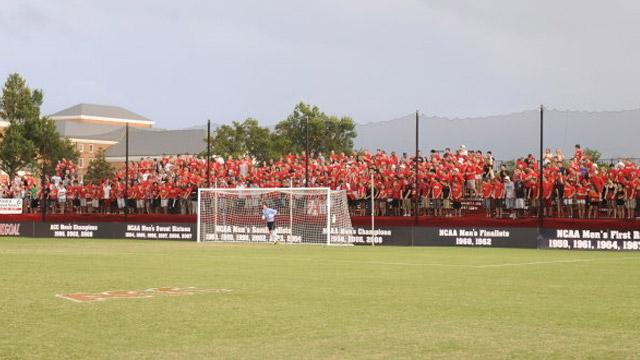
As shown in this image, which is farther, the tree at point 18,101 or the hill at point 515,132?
the tree at point 18,101

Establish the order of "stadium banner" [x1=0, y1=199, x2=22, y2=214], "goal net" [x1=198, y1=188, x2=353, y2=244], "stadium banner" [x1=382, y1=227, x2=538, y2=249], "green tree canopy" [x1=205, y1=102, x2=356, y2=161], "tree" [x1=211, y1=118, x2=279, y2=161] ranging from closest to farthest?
"stadium banner" [x1=382, y1=227, x2=538, y2=249], "goal net" [x1=198, y1=188, x2=353, y2=244], "stadium banner" [x1=0, y1=199, x2=22, y2=214], "green tree canopy" [x1=205, y1=102, x2=356, y2=161], "tree" [x1=211, y1=118, x2=279, y2=161]

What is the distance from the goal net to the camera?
37.7 m

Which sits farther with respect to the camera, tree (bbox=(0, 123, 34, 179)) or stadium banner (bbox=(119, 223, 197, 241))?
tree (bbox=(0, 123, 34, 179))

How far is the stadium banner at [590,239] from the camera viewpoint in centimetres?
3116

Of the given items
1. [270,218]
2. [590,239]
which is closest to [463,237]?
[590,239]

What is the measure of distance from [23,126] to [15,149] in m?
2.51

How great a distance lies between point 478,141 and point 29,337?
2739 cm

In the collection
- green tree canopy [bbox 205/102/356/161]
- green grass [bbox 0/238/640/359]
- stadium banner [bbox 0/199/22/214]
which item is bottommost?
green grass [bbox 0/238/640/359]

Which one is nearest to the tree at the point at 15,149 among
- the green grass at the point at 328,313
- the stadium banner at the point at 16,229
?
the stadium banner at the point at 16,229

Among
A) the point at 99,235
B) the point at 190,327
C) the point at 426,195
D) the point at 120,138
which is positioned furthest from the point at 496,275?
the point at 120,138

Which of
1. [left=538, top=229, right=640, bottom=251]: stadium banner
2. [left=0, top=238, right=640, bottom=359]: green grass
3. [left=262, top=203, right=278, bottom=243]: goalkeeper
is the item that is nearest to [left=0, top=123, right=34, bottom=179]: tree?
[left=262, top=203, right=278, bottom=243]: goalkeeper

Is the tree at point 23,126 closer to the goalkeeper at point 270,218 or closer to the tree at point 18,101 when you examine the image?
the tree at point 18,101

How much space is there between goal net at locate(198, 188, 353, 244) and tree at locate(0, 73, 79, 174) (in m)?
16.4

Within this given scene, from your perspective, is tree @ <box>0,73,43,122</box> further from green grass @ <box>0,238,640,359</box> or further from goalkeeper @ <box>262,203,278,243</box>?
green grass @ <box>0,238,640,359</box>
